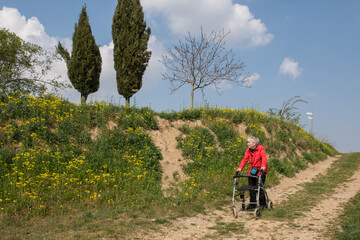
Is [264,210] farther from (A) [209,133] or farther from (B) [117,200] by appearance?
(A) [209,133]

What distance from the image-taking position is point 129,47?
21062mm

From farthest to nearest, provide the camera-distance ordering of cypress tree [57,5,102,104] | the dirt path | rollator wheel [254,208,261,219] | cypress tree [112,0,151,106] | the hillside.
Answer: cypress tree [57,5,102,104]
cypress tree [112,0,151,106]
the hillside
rollator wheel [254,208,261,219]
the dirt path

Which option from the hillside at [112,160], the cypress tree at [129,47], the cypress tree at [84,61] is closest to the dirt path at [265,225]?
the hillside at [112,160]

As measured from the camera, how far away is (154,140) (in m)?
12.6

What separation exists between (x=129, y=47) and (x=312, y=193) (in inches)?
633

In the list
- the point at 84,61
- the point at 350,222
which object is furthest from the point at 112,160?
the point at 84,61

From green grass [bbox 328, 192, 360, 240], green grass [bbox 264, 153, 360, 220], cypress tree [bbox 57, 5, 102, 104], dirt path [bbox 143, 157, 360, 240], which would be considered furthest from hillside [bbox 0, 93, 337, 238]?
cypress tree [bbox 57, 5, 102, 104]

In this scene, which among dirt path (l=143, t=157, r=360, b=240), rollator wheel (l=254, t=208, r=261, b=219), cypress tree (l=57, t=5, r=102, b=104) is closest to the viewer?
dirt path (l=143, t=157, r=360, b=240)

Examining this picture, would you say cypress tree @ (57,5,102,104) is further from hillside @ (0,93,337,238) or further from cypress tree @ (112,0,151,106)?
hillside @ (0,93,337,238)

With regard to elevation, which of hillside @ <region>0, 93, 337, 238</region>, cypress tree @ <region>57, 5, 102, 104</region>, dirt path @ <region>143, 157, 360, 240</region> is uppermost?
cypress tree @ <region>57, 5, 102, 104</region>

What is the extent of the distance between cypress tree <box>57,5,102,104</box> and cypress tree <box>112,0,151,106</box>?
9.35 ft

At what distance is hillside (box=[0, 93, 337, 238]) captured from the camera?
7730mm

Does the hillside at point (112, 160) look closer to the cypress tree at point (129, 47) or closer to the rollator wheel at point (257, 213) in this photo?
the rollator wheel at point (257, 213)

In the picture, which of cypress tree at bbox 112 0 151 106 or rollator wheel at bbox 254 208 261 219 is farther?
cypress tree at bbox 112 0 151 106
